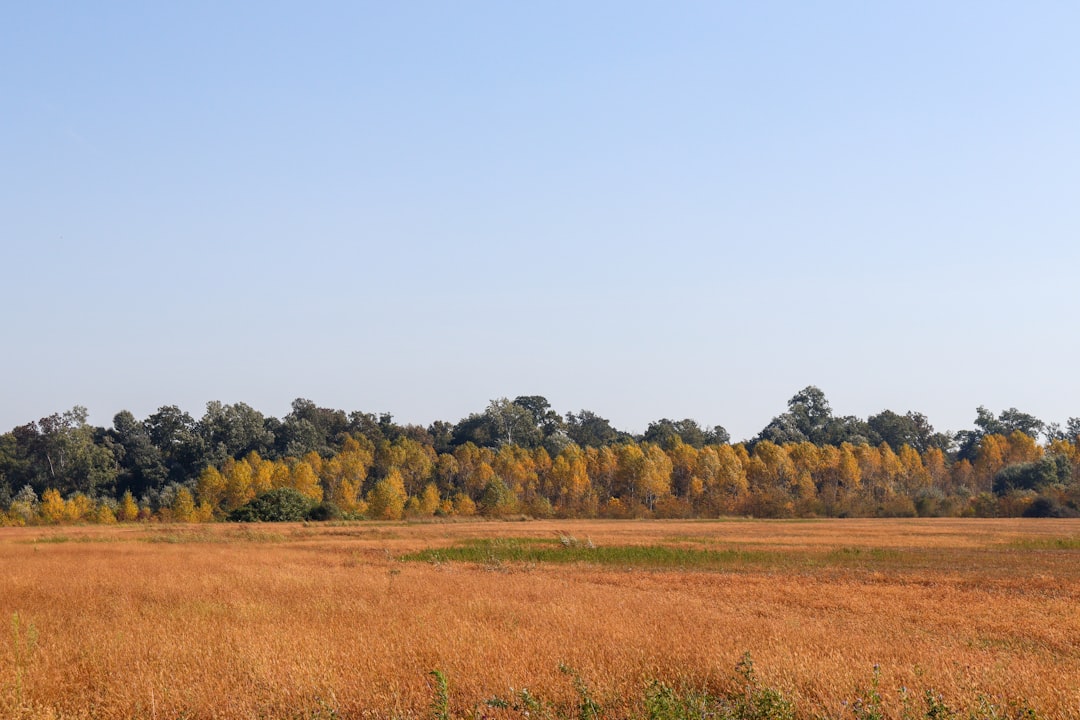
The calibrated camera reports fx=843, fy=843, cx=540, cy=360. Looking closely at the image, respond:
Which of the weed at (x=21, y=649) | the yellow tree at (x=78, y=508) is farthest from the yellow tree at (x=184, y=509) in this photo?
the weed at (x=21, y=649)

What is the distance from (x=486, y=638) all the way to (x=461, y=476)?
13157cm

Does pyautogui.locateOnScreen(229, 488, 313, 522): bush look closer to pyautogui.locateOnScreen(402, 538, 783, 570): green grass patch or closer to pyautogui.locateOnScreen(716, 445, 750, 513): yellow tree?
pyautogui.locateOnScreen(402, 538, 783, 570): green grass patch

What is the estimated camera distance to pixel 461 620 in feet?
47.6

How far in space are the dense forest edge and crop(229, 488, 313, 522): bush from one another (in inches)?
325

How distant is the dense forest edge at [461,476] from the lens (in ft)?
354

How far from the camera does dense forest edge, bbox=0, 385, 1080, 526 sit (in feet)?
354

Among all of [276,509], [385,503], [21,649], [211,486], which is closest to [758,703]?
[21,649]

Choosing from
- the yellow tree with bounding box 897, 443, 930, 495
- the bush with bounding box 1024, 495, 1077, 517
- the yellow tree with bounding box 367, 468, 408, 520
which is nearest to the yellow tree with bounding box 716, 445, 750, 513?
the yellow tree with bounding box 897, 443, 930, 495

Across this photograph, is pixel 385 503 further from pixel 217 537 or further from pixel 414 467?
pixel 217 537

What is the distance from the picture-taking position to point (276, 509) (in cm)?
7969

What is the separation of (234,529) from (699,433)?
145 meters

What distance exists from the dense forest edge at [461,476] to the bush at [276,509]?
825cm

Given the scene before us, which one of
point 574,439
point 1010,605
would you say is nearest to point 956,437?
point 574,439

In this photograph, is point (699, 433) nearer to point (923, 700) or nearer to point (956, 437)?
point (956, 437)
